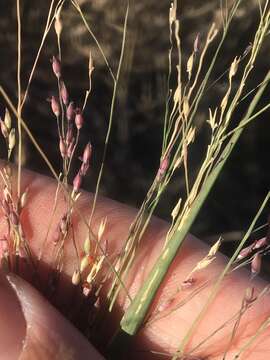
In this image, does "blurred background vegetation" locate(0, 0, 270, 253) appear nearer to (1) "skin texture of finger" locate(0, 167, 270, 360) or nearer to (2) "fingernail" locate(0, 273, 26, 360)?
(1) "skin texture of finger" locate(0, 167, 270, 360)

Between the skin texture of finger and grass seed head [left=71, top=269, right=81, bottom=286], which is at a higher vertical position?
grass seed head [left=71, top=269, right=81, bottom=286]

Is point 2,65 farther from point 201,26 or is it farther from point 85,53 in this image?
point 201,26

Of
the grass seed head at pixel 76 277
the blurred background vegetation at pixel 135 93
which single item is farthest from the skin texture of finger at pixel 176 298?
the blurred background vegetation at pixel 135 93

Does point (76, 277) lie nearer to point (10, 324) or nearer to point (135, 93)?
point (10, 324)

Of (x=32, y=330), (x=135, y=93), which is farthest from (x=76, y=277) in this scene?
(x=135, y=93)

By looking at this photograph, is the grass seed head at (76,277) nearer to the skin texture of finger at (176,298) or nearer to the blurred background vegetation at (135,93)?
the skin texture of finger at (176,298)

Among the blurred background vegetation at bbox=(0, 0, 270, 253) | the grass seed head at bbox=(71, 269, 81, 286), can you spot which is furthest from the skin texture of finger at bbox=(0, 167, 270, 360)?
the blurred background vegetation at bbox=(0, 0, 270, 253)

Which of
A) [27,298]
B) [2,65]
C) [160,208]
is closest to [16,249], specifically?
[27,298]

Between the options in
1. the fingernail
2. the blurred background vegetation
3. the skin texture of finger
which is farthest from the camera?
the blurred background vegetation
